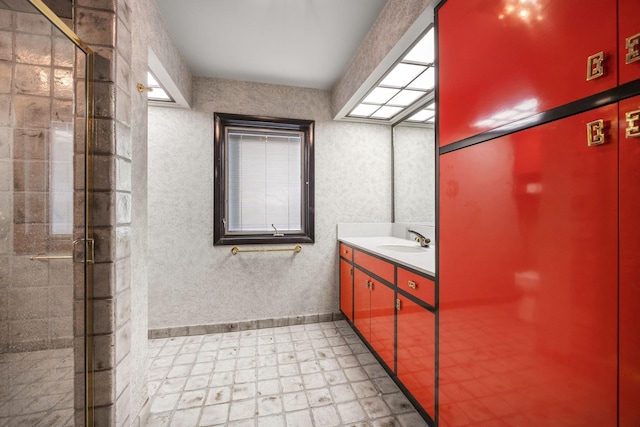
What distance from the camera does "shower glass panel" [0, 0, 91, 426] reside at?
Result: 0.94 metres

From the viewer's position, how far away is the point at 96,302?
1073 mm

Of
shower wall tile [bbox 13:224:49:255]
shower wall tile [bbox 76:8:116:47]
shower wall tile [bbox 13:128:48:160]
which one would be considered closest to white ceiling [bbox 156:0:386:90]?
shower wall tile [bbox 76:8:116:47]

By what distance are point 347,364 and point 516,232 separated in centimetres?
172

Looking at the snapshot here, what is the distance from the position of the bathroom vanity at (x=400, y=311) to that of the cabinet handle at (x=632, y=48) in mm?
1017

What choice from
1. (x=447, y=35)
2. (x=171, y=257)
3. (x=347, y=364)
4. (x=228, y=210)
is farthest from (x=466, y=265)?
(x=171, y=257)

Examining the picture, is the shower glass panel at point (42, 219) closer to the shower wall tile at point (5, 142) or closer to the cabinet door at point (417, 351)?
the shower wall tile at point (5, 142)

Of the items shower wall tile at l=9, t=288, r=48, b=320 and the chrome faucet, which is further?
the chrome faucet

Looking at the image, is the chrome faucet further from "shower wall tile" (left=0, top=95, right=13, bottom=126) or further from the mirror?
"shower wall tile" (left=0, top=95, right=13, bottom=126)

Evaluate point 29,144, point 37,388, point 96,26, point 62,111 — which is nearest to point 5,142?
point 29,144

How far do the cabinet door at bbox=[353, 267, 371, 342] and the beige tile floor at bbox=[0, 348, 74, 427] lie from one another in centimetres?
183

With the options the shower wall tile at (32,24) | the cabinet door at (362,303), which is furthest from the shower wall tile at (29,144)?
the cabinet door at (362,303)

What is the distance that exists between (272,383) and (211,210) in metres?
1.68

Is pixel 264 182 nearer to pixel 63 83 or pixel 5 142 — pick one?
pixel 63 83

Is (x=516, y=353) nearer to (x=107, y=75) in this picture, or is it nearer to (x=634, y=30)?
(x=634, y=30)
